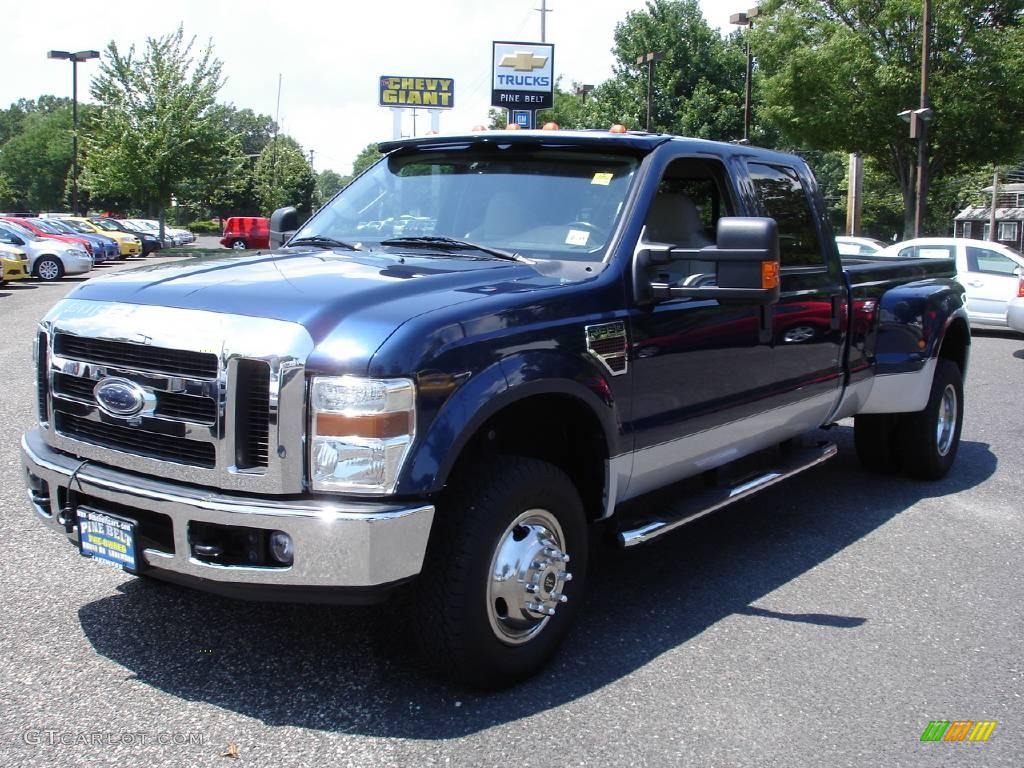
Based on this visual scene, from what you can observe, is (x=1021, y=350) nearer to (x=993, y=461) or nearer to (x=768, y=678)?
(x=993, y=461)

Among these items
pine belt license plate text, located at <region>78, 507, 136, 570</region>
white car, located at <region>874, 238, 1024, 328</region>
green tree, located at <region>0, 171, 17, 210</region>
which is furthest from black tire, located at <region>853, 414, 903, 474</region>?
green tree, located at <region>0, 171, 17, 210</region>

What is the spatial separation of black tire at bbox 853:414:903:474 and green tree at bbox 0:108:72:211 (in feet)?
333

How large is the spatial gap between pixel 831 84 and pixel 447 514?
25440 mm

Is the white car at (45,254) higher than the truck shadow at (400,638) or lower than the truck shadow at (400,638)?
higher

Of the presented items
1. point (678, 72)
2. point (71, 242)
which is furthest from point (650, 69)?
point (71, 242)

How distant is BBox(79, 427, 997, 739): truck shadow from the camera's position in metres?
3.49

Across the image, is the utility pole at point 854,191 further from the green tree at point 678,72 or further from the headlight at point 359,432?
the headlight at point 359,432

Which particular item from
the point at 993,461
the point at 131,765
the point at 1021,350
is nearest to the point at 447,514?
the point at 131,765

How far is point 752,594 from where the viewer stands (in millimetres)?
4688

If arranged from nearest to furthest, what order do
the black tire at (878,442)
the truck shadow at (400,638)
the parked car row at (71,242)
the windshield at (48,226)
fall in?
the truck shadow at (400,638)
the black tire at (878,442)
the parked car row at (71,242)
the windshield at (48,226)

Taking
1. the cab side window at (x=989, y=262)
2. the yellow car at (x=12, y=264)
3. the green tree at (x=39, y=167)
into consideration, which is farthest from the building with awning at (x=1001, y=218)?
the green tree at (x=39, y=167)

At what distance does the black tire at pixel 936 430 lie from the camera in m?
6.59

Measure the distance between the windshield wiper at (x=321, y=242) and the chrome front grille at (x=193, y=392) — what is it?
1.21 m

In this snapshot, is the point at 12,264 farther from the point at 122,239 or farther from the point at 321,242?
A: the point at 321,242
